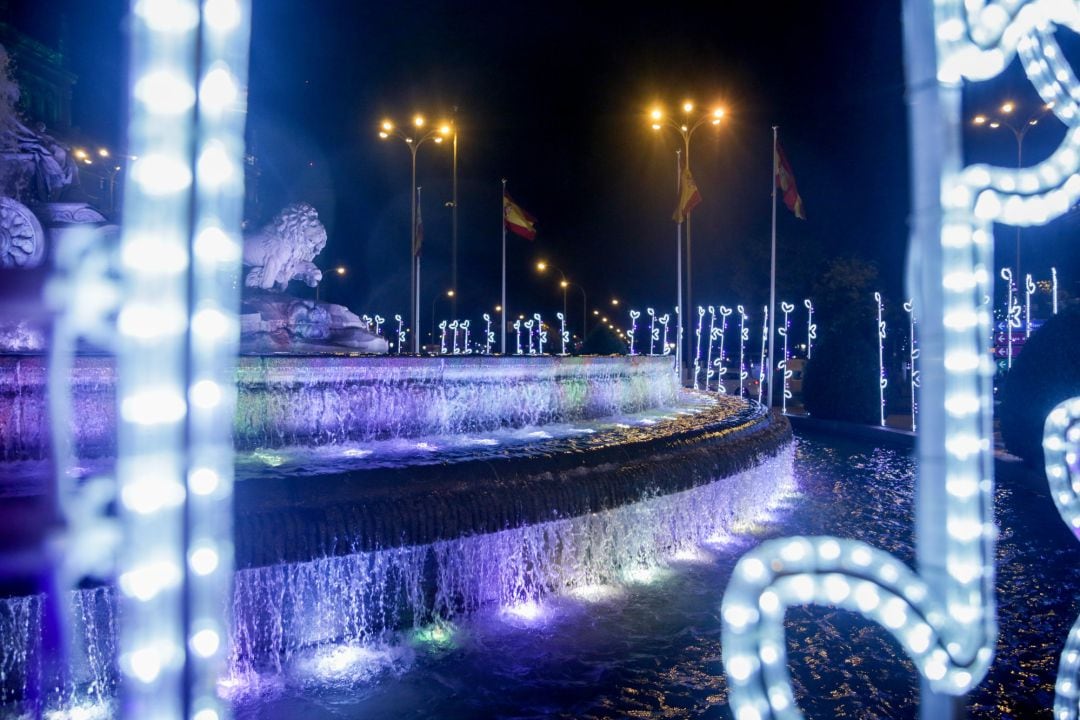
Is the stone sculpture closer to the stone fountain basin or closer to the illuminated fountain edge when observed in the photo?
the illuminated fountain edge

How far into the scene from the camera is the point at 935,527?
2.10 m

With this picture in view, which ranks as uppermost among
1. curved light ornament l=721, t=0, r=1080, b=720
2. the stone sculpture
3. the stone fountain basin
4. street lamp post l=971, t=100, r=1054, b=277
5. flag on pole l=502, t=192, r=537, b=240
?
street lamp post l=971, t=100, r=1054, b=277

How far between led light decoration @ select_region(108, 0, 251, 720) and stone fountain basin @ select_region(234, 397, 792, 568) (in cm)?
269

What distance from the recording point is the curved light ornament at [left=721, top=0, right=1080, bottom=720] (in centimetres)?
205

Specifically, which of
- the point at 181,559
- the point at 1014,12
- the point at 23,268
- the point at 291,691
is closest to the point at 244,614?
the point at 291,691

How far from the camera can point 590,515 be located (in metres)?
6.00

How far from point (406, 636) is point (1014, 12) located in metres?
5.04

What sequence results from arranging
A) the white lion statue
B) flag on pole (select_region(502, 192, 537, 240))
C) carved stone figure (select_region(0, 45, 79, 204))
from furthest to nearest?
flag on pole (select_region(502, 192, 537, 240)) → the white lion statue → carved stone figure (select_region(0, 45, 79, 204))

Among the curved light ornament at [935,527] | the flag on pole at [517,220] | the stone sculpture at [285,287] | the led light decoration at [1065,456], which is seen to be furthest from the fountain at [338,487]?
the flag on pole at [517,220]

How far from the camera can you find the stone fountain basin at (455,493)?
439cm

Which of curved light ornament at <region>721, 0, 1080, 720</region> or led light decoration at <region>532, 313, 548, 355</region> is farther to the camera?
led light decoration at <region>532, 313, 548, 355</region>

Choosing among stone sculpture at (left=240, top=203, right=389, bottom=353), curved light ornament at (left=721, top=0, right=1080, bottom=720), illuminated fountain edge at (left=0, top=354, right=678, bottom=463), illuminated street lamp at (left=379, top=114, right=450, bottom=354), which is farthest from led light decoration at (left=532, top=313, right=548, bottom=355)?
curved light ornament at (left=721, top=0, right=1080, bottom=720)

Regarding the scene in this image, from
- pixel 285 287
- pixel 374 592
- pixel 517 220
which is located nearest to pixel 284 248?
pixel 285 287

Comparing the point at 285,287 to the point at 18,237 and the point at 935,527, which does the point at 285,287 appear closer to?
the point at 18,237
